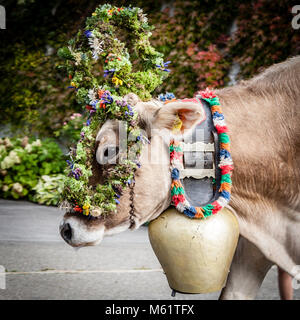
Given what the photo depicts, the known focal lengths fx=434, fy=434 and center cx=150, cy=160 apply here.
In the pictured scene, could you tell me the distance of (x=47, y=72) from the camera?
388 inches

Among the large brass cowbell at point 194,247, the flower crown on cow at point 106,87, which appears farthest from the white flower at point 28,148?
the large brass cowbell at point 194,247

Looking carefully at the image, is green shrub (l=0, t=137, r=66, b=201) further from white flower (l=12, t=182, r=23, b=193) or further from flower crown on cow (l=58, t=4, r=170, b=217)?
flower crown on cow (l=58, t=4, r=170, b=217)

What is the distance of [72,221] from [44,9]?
868 centimetres

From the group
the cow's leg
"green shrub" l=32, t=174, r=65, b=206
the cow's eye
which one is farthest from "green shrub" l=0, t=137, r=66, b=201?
the cow's eye

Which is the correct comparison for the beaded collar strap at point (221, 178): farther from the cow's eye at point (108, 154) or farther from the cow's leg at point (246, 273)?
the cow's leg at point (246, 273)

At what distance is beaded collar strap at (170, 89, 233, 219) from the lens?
2129mm

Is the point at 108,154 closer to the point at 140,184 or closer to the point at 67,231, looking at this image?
the point at 140,184

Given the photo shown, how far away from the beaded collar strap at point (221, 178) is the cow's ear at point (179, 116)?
35 mm

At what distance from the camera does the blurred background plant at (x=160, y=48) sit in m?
7.29

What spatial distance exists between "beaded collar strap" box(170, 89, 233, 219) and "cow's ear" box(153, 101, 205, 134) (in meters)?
0.03

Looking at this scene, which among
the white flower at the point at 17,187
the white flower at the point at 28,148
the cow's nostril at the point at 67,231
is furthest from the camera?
the white flower at the point at 28,148

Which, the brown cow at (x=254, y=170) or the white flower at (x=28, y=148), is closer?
the brown cow at (x=254, y=170)

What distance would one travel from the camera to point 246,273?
2684 mm
